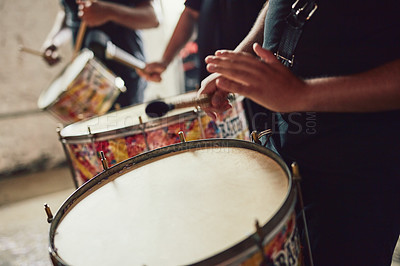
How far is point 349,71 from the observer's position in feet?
2.64

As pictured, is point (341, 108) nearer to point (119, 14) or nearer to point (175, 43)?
point (175, 43)

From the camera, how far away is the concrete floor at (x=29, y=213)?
2369 millimetres

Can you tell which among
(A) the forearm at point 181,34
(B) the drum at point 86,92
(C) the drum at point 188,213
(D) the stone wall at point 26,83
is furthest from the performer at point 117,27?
(C) the drum at point 188,213

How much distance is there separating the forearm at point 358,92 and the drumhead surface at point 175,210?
0.69 feet

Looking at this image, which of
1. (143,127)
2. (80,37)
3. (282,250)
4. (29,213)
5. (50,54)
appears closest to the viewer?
(282,250)

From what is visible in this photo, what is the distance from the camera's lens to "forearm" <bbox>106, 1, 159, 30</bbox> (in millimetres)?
2260

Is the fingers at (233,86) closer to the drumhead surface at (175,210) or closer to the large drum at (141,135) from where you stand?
the drumhead surface at (175,210)

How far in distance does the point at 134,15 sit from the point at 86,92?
681 millimetres

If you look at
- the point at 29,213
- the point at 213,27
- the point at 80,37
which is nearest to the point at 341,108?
the point at 213,27

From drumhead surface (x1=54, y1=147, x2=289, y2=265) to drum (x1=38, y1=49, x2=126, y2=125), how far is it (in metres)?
1.37

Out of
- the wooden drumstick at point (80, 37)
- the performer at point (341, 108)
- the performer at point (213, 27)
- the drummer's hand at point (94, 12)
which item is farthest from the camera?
the wooden drumstick at point (80, 37)

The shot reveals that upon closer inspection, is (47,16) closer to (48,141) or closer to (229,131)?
(48,141)

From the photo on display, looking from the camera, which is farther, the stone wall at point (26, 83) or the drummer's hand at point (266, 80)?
the stone wall at point (26, 83)

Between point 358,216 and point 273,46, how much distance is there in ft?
1.78
